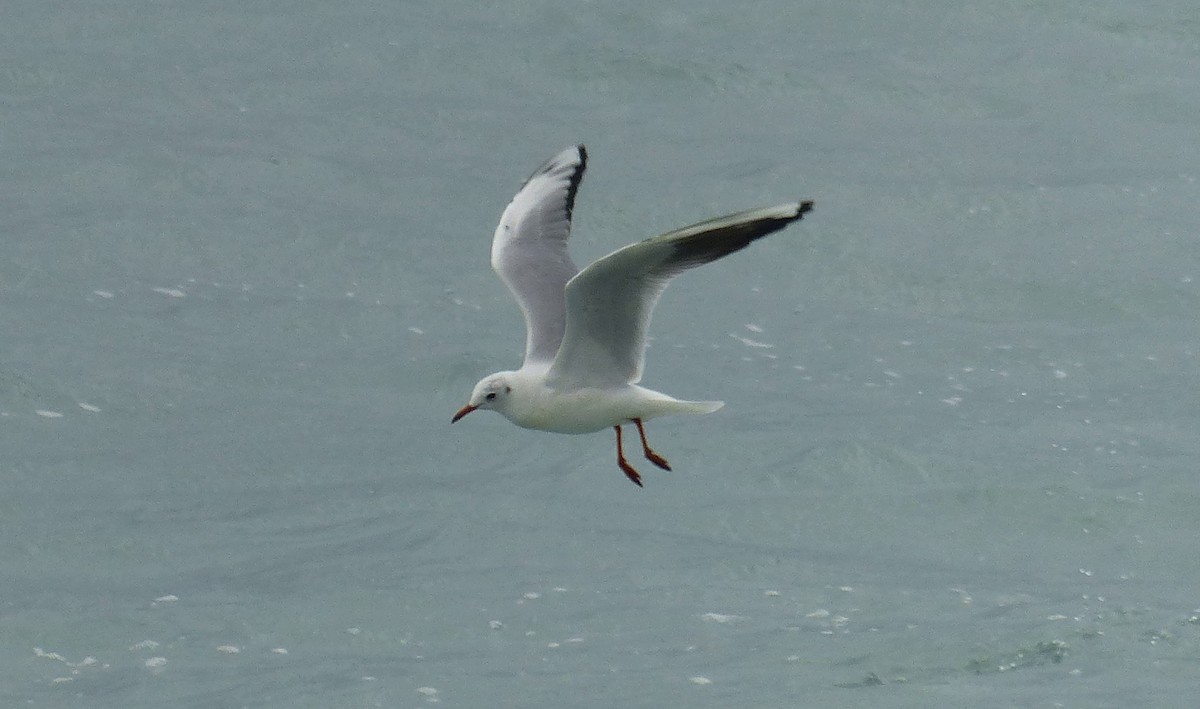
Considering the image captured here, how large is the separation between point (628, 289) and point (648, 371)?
17.5 feet

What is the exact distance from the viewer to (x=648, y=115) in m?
17.1

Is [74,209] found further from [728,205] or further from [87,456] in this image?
[728,205]

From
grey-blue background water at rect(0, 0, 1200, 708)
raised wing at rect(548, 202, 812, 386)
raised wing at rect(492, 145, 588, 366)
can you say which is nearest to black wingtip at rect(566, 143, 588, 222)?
raised wing at rect(492, 145, 588, 366)

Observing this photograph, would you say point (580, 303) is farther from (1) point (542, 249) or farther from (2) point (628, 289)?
(1) point (542, 249)

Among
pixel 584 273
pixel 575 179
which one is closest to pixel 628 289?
pixel 584 273

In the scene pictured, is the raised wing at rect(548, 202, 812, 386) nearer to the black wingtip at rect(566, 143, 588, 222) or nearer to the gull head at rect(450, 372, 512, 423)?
the gull head at rect(450, 372, 512, 423)

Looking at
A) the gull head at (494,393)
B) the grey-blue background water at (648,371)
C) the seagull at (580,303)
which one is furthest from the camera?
the grey-blue background water at (648,371)

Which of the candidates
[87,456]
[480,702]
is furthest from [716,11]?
[480,702]

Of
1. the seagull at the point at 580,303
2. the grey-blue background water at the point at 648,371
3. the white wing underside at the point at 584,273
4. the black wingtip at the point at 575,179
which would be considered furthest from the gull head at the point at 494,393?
the grey-blue background water at the point at 648,371

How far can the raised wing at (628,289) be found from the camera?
741 cm

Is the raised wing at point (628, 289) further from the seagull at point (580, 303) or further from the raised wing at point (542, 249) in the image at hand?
the raised wing at point (542, 249)

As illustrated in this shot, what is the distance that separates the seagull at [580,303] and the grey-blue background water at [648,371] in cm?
179

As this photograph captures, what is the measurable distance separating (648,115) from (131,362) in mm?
5188

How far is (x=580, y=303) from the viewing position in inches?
326
